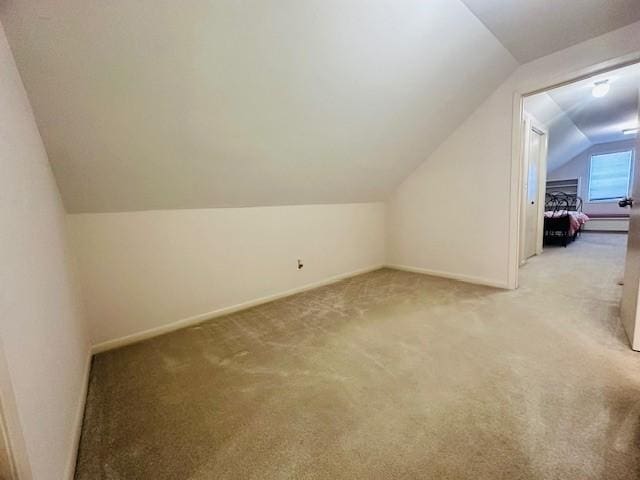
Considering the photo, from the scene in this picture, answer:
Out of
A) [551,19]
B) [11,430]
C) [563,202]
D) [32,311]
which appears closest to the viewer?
[11,430]

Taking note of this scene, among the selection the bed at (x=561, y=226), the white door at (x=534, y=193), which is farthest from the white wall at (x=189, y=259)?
the bed at (x=561, y=226)

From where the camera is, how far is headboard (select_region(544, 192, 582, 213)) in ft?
22.9

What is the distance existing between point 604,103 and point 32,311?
6619 mm

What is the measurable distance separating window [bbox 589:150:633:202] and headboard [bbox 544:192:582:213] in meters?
0.28

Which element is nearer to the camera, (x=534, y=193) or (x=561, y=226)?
(x=534, y=193)

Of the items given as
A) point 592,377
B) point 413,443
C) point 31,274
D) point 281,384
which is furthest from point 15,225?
point 592,377

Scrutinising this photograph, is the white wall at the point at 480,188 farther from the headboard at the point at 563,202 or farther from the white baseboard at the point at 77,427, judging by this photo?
the headboard at the point at 563,202

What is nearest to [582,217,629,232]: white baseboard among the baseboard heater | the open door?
the baseboard heater

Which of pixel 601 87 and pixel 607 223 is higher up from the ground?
pixel 601 87

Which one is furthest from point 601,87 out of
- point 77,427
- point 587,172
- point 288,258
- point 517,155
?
point 77,427

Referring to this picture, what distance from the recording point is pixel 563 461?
926mm

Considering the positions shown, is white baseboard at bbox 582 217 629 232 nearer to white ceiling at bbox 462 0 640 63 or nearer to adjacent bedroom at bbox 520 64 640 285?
adjacent bedroom at bbox 520 64 640 285

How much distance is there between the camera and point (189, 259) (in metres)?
2.25

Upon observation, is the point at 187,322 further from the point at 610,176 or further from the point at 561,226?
the point at 610,176
